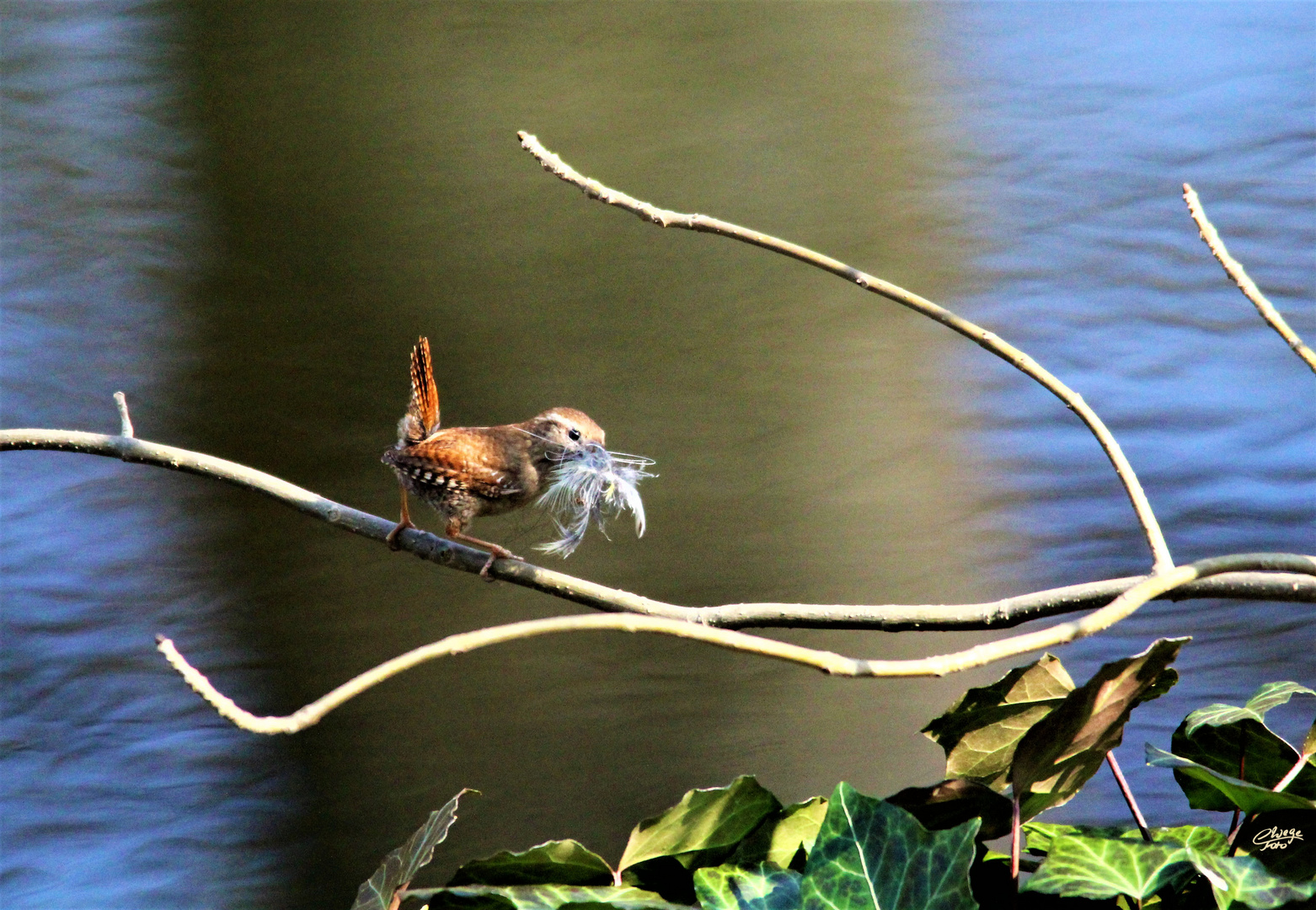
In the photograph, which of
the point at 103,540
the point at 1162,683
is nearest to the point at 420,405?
the point at 1162,683

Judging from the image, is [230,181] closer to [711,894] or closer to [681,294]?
[681,294]

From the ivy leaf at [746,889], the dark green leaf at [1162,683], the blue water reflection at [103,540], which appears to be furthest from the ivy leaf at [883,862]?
the blue water reflection at [103,540]

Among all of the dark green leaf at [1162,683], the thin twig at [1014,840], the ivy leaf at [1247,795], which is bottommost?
the thin twig at [1014,840]

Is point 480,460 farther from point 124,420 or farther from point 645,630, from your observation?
point 645,630

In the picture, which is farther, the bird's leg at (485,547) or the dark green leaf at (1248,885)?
the bird's leg at (485,547)

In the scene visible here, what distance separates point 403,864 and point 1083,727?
0.33 metres

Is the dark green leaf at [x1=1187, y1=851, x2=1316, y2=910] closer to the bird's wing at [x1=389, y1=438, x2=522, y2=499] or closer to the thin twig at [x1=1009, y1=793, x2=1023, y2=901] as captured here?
the thin twig at [x1=1009, y1=793, x2=1023, y2=901]

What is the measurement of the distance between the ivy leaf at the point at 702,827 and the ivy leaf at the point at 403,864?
9 centimetres

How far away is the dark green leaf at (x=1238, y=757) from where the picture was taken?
58 cm

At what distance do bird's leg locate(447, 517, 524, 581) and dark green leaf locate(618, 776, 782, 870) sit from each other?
0.34m

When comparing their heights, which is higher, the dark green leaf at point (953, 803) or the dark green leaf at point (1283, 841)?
the dark green leaf at point (953, 803)

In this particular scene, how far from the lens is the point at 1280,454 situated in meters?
1.61

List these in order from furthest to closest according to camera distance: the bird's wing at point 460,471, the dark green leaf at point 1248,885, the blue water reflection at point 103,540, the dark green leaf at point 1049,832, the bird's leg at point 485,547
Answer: the blue water reflection at point 103,540, the bird's wing at point 460,471, the bird's leg at point 485,547, the dark green leaf at point 1049,832, the dark green leaf at point 1248,885

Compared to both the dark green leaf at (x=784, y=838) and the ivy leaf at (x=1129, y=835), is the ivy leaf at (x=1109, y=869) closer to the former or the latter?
the ivy leaf at (x=1129, y=835)
